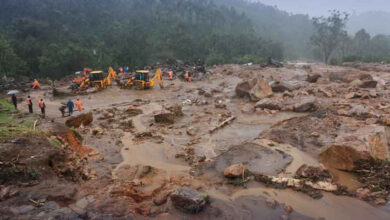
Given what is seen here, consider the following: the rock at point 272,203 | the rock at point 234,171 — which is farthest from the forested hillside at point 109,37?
the rock at point 272,203

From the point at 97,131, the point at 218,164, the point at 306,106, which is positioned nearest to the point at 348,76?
the point at 306,106

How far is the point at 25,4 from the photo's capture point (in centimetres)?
5734

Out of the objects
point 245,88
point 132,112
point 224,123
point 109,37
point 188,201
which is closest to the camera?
point 188,201

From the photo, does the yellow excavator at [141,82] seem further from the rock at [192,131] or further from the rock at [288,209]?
the rock at [288,209]

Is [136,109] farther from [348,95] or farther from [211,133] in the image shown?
[348,95]

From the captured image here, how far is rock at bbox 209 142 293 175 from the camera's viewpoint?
7.66 metres

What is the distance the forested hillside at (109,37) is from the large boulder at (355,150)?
95.2 ft

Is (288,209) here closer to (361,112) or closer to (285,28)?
(361,112)

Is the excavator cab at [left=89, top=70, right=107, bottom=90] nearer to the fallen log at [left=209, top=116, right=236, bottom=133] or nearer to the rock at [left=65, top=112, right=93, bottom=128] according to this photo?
the rock at [left=65, top=112, right=93, bottom=128]

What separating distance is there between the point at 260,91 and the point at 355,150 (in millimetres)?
9917

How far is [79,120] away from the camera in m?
12.3

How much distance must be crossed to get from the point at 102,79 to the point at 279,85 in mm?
13985

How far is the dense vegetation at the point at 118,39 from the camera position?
32500 millimetres

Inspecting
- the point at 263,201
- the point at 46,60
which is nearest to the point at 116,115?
the point at 263,201
